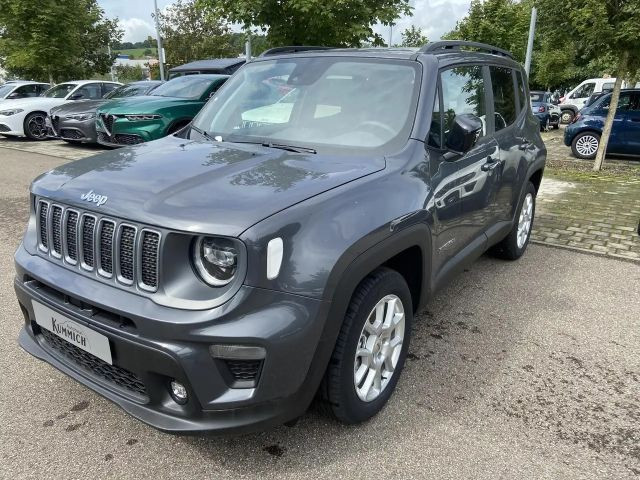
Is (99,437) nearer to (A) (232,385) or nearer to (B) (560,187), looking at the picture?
(A) (232,385)

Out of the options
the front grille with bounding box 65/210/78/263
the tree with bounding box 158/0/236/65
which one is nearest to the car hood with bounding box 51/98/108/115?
the front grille with bounding box 65/210/78/263

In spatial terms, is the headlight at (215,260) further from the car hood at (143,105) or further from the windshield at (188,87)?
the windshield at (188,87)

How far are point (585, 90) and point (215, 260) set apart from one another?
23743 mm

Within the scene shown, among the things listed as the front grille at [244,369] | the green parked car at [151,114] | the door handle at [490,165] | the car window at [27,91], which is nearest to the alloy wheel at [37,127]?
the car window at [27,91]

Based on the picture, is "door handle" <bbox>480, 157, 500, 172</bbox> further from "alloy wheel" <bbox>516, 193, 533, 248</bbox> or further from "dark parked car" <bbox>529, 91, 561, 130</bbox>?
"dark parked car" <bbox>529, 91, 561, 130</bbox>

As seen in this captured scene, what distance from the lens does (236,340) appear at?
1.89 m

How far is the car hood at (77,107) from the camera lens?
39.7ft

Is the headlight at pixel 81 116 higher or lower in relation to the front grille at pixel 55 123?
higher

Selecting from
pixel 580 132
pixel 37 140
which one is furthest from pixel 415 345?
pixel 37 140

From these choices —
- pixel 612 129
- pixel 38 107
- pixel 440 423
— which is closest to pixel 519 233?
pixel 440 423

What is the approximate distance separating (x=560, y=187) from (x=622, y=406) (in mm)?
6584

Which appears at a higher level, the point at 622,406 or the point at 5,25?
the point at 5,25

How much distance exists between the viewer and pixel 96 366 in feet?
7.49

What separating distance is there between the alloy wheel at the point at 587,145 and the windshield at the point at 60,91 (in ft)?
43.0
